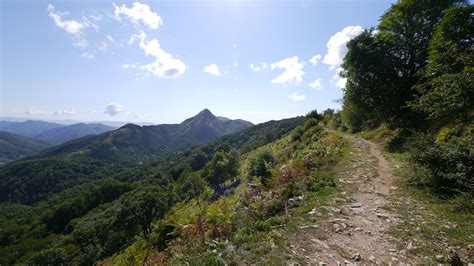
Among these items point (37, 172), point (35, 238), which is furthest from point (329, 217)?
point (37, 172)

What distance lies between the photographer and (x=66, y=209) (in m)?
95.5

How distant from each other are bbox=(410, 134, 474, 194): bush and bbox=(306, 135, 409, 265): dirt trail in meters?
1.52

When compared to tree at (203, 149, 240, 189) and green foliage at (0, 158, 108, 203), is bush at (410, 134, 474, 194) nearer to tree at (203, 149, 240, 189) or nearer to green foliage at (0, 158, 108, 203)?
tree at (203, 149, 240, 189)

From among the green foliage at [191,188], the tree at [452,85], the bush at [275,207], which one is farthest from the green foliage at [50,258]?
the tree at [452,85]

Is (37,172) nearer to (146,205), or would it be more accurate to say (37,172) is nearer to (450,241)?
(146,205)

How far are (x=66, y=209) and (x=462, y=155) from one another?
124274 mm

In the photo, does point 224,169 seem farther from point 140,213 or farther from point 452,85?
point 452,85

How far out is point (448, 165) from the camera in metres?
8.52

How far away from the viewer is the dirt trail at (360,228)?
5336mm

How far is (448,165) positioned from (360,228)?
203 inches

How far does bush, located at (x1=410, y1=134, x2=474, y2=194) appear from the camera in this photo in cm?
785

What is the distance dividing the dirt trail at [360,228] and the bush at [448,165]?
4.98 ft

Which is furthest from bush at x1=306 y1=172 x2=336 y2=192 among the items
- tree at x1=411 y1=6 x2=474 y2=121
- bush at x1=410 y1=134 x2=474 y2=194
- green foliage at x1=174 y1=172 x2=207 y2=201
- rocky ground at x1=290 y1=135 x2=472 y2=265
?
green foliage at x1=174 y1=172 x2=207 y2=201

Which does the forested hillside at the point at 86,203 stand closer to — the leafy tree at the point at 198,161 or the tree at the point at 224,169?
the leafy tree at the point at 198,161
